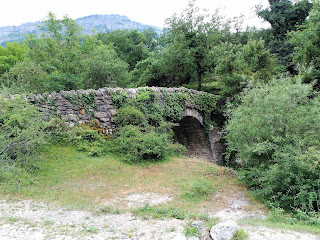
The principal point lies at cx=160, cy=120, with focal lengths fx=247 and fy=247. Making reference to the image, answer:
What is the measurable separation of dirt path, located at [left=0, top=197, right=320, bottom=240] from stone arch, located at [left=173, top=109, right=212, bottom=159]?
35.5 feet

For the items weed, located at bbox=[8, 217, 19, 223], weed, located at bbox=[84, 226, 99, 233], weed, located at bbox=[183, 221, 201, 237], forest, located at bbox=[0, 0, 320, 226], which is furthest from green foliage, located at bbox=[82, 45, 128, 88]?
weed, located at bbox=[183, 221, 201, 237]

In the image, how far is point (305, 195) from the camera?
5.28 meters

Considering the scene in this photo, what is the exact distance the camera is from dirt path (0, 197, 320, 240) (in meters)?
3.60

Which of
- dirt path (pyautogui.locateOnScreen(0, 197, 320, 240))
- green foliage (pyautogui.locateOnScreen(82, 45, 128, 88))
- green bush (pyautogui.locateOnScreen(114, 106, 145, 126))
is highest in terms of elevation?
green foliage (pyautogui.locateOnScreen(82, 45, 128, 88))

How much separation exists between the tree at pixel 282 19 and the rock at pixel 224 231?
24203mm

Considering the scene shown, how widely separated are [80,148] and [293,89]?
22.7 feet

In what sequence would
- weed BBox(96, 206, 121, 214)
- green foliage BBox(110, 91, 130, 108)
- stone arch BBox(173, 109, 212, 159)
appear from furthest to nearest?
stone arch BBox(173, 109, 212, 159), green foliage BBox(110, 91, 130, 108), weed BBox(96, 206, 121, 214)

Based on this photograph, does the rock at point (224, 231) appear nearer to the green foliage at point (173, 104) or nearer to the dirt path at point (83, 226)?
the dirt path at point (83, 226)

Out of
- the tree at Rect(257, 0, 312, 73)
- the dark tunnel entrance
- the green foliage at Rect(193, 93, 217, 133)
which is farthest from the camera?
the tree at Rect(257, 0, 312, 73)

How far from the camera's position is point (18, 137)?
646cm

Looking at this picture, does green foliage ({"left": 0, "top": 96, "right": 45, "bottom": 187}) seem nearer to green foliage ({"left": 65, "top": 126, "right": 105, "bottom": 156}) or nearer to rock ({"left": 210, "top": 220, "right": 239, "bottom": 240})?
green foliage ({"left": 65, "top": 126, "right": 105, "bottom": 156})

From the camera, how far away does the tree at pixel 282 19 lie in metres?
24.6

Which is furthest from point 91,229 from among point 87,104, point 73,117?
point 87,104

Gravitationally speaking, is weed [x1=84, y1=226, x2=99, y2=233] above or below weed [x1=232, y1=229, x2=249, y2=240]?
below
